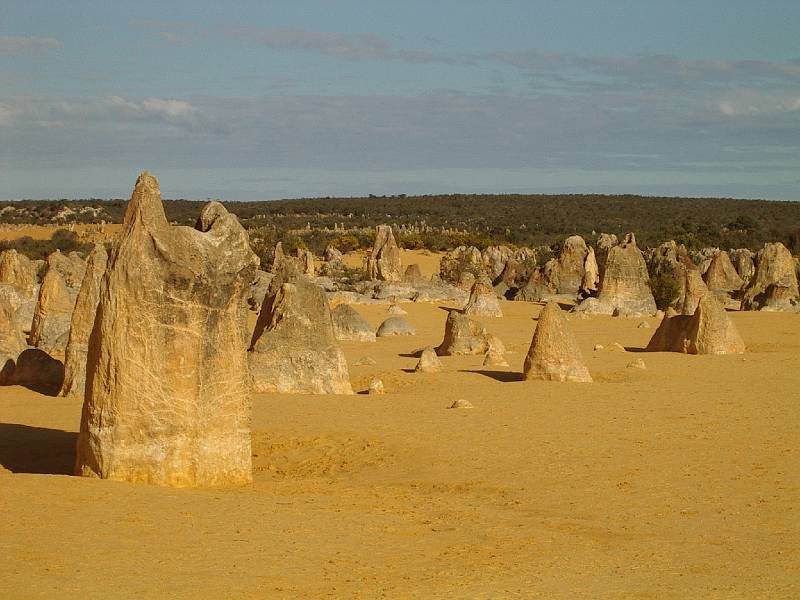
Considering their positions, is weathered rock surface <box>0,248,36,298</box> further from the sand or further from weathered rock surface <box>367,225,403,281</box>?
weathered rock surface <box>367,225,403,281</box>

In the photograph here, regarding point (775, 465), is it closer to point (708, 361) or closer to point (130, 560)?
point (130, 560)

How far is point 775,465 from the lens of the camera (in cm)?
1033

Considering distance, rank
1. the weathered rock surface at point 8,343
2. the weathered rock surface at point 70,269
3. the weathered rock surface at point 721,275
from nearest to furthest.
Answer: the weathered rock surface at point 8,343 → the weathered rock surface at point 70,269 → the weathered rock surface at point 721,275

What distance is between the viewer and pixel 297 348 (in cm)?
1487

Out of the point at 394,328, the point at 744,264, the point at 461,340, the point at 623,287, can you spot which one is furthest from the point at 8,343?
the point at 744,264

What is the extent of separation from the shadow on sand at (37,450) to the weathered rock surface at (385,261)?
86.1 feet

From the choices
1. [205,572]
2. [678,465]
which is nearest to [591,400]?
[678,465]

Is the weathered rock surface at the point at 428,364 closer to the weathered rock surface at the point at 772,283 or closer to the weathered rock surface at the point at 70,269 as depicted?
→ the weathered rock surface at the point at 70,269

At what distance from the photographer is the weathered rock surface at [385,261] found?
38.2 meters

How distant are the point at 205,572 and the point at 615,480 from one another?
14.5ft

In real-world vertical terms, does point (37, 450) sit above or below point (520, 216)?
below

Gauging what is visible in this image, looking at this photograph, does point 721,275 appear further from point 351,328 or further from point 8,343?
point 8,343

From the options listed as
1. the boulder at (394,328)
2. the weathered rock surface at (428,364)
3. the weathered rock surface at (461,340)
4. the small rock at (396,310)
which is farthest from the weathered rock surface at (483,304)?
the weathered rock surface at (428,364)

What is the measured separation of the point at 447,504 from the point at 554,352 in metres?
7.08
